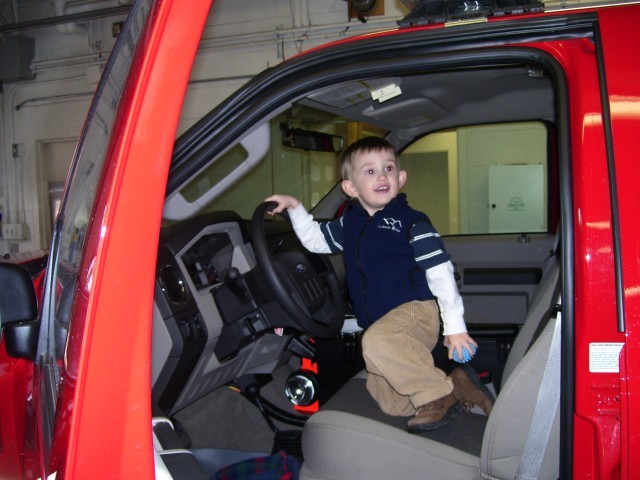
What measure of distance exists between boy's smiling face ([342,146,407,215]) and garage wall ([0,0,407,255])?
3.18 m

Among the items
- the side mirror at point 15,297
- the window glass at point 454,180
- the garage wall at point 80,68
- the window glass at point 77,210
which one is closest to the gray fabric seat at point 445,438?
the window glass at point 77,210

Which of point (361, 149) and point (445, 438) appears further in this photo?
point (361, 149)

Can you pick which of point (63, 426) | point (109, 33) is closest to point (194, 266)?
point (63, 426)

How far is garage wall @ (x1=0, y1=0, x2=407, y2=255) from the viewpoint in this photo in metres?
5.30

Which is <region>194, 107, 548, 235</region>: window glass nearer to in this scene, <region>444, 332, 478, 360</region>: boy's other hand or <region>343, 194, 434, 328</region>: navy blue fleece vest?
<region>343, 194, 434, 328</region>: navy blue fleece vest

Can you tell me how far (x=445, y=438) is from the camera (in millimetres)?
1739

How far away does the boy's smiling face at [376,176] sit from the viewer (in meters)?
2.05

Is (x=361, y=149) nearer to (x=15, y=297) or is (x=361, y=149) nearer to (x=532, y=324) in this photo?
(x=532, y=324)

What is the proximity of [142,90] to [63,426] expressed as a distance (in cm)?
57

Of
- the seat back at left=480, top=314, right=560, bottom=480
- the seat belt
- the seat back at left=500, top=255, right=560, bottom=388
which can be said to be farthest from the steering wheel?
the seat belt

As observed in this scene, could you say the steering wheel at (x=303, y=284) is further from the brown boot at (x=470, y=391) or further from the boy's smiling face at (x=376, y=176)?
the brown boot at (x=470, y=391)

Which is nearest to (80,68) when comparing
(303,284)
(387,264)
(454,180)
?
(454,180)

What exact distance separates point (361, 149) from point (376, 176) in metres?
0.11

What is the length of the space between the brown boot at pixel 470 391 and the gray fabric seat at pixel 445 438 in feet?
0.34
